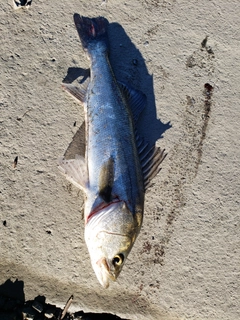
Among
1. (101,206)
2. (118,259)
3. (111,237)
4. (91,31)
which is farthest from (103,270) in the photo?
(91,31)

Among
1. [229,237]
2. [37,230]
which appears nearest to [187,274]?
[229,237]

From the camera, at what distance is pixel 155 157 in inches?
154

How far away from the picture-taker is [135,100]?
165 inches

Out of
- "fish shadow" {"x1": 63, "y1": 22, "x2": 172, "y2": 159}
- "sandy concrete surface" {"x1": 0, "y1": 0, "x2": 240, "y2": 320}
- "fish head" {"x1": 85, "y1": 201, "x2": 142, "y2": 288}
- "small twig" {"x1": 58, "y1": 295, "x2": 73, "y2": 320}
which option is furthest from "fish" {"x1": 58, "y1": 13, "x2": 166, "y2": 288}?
"small twig" {"x1": 58, "y1": 295, "x2": 73, "y2": 320}

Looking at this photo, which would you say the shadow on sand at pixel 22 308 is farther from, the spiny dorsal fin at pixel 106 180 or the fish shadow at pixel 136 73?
the fish shadow at pixel 136 73

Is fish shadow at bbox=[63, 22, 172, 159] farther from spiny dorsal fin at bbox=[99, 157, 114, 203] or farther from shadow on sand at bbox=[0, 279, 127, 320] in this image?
shadow on sand at bbox=[0, 279, 127, 320]

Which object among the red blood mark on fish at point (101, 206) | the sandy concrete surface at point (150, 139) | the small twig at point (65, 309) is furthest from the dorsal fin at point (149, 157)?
the small twig at point (65, 309)

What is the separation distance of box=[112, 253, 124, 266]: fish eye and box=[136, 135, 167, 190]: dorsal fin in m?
0.81

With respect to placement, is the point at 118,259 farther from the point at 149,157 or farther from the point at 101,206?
the point at 149,157

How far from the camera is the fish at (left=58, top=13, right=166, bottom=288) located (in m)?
3.48

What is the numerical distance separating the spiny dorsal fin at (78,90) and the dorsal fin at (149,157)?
0.80 metres

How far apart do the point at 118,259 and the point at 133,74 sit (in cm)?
222

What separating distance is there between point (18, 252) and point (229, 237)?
7.90 ft

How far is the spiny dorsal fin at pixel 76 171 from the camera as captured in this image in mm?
3799
